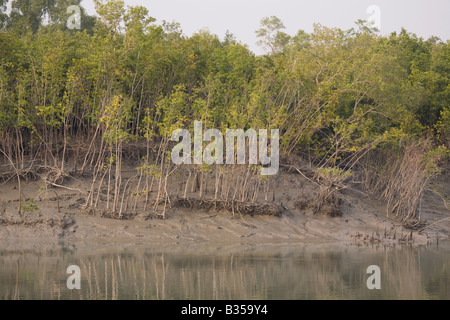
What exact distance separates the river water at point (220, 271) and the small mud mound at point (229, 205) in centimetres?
215

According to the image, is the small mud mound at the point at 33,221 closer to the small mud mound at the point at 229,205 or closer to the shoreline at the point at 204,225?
the shoreline at the point at 204,225

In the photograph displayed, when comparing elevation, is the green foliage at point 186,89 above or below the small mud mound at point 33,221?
above

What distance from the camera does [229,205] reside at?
69.9ft

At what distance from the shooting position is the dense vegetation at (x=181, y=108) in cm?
2150

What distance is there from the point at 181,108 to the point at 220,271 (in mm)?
7905

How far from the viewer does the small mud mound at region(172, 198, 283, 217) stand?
21.3m

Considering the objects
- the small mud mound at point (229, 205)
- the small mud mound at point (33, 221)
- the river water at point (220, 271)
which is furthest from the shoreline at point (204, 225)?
the river water at point (220, 271)

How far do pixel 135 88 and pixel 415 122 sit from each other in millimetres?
11849

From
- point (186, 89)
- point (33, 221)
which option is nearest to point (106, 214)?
point (33, 221)

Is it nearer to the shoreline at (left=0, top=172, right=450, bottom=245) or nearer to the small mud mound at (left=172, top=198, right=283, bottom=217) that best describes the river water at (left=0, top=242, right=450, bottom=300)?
the shoreline at (left=0, top=172, right=450, bottom=245)

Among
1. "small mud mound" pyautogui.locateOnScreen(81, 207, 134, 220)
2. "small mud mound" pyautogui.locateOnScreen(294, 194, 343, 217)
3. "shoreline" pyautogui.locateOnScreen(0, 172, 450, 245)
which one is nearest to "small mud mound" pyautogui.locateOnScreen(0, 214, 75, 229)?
"shoreline" pyautogui.locateOnScreen(0, 172, 450, 245)

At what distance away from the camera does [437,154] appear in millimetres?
23125

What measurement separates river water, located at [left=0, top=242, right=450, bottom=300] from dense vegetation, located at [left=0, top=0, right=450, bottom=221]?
3.23m
